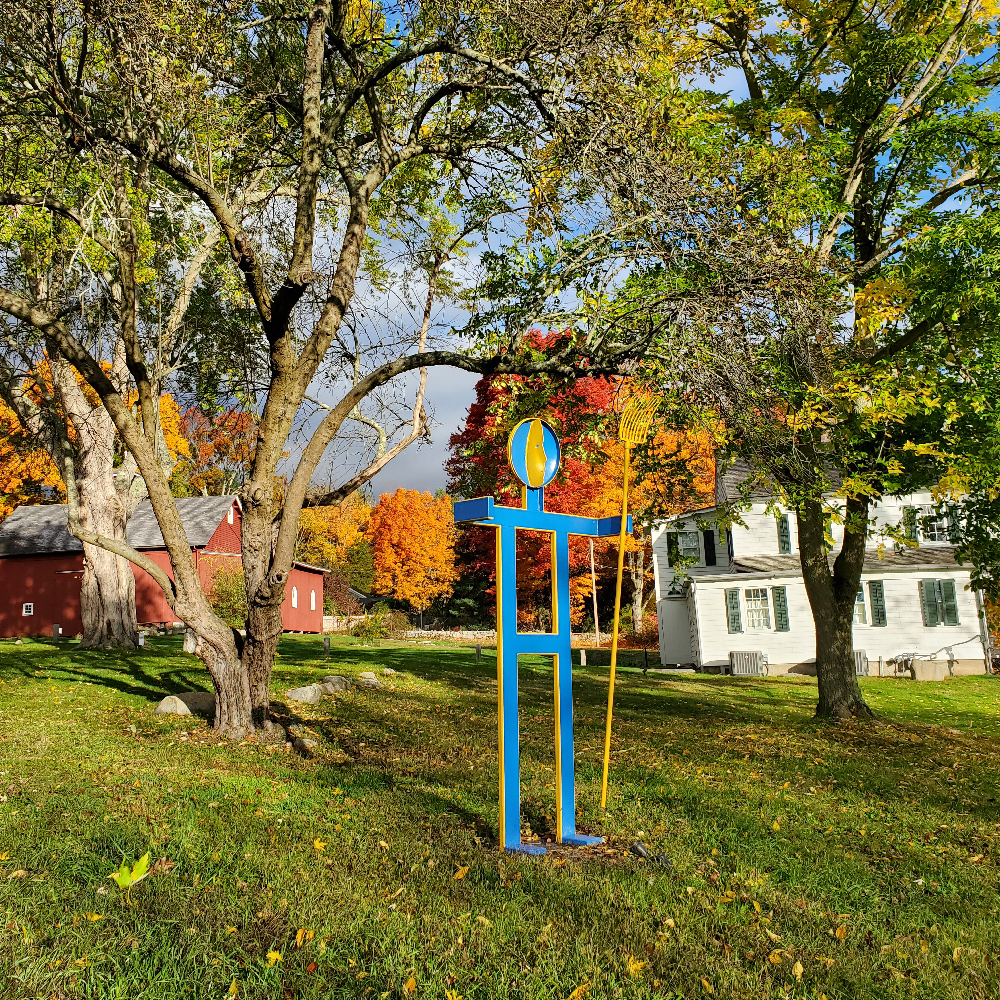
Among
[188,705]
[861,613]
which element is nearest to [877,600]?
[861,613]

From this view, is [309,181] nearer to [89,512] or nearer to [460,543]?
[89,512]

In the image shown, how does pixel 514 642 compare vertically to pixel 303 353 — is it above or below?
below

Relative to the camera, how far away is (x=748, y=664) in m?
25.2

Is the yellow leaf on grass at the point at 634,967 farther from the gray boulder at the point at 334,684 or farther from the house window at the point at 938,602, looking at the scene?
the house window at the point at 938,602

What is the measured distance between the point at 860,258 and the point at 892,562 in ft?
49.6

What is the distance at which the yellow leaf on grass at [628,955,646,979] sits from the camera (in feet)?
12.2

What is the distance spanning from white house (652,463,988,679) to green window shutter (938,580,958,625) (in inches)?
1.3

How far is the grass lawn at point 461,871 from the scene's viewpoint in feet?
12.1

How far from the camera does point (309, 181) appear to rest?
350 inches

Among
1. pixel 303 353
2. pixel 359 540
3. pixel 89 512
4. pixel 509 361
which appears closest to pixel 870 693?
pixel 509 361

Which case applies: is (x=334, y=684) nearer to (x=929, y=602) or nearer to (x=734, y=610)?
(x=734, y=610)

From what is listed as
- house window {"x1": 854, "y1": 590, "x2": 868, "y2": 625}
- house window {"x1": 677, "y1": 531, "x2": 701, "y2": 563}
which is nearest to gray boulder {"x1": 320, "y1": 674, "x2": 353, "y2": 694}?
house window {"x1": 677, "y1": 531, "x2": 701, "y2": 563}

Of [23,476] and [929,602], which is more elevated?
[23,476]

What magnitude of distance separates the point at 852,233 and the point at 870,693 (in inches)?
464
